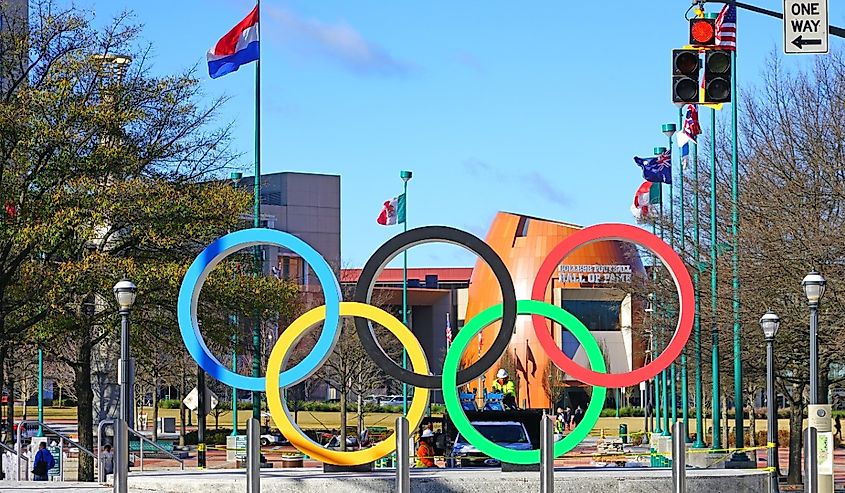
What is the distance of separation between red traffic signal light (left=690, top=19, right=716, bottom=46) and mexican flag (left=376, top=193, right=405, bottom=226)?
35.1 m

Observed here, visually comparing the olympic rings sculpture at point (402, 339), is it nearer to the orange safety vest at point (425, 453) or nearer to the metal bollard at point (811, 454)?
the metal bollard at point (811, 454)

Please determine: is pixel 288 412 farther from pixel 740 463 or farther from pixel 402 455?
pixel 740 463

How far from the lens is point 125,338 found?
23891 mm

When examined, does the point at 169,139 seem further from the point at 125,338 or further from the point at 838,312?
the point at 838,312

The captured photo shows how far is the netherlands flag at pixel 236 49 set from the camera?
33.6m

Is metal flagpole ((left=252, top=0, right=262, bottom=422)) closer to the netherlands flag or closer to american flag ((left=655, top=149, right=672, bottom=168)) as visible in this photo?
the netherlands flag

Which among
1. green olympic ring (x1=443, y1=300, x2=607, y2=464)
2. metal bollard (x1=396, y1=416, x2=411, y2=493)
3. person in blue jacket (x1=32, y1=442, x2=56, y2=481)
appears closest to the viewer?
metal bollard (x1=396, y1=416, x2=411, y2=493)

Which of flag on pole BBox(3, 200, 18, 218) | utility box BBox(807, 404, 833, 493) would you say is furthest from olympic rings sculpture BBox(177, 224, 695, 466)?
flag on pole BBox(3, 200, 18, 218)

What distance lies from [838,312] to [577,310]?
248 feet

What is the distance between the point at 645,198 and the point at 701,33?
3544 centimetres

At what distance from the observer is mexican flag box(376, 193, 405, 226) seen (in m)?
51.8

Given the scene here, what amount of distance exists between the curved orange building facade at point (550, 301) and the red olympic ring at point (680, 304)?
68.8m

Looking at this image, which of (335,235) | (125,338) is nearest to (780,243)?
(125,338)

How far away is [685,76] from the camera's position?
649 inches
